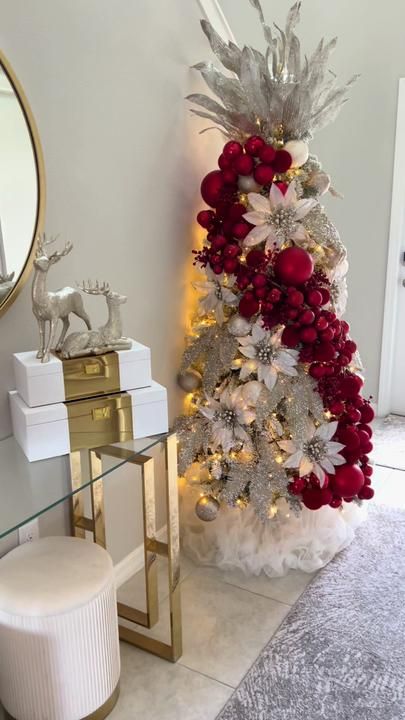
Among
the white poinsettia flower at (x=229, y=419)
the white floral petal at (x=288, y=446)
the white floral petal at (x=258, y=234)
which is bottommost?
the white floral petal at (x=288, y=446)

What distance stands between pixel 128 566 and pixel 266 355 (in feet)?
3.08

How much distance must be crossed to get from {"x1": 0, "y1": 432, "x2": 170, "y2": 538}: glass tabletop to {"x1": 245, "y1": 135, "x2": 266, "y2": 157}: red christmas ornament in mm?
994

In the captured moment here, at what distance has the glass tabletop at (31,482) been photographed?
1.28 metres

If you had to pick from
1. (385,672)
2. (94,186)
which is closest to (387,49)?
(94,186)

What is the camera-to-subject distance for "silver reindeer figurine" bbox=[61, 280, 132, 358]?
5.08 feet

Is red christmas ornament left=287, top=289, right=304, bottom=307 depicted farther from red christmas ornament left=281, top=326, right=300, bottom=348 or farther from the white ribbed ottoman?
the white ribbed ottoman

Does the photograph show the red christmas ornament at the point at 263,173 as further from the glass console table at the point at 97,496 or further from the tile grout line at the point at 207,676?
the tile grout line at the point at 207,676

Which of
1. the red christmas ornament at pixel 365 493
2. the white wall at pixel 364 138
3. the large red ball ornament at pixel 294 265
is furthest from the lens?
the white wall at pixel 364 138

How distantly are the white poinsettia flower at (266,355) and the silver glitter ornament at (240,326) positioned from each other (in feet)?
0.07

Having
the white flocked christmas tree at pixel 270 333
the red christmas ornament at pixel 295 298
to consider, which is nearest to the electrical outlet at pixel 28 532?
the white flocked christmas tree at pixel 270 333

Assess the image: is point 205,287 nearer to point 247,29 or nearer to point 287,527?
point 287,527

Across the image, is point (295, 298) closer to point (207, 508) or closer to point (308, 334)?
point (308, 334)

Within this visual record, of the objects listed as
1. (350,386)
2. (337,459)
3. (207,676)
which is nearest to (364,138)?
(350,386)

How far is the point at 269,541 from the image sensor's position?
7.46 feet
